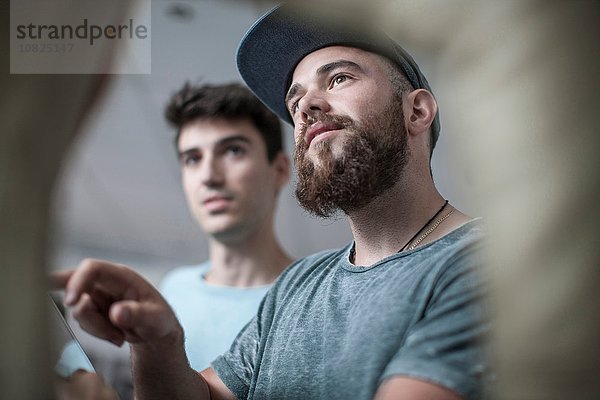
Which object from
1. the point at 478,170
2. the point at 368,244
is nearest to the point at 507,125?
the point at 478,170

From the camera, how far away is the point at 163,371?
51 cm

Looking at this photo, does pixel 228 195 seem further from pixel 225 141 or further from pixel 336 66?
pixel 336 66

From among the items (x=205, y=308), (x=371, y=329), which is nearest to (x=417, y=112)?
(x=371, y=329)

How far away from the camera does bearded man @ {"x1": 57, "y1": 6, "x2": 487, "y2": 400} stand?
1.45ft

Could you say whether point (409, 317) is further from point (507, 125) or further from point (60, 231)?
point (60, 231)

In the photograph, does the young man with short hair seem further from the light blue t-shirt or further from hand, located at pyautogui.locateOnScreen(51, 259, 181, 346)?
hand, located at pyautogui.locateOnScreen(51, 259, 181, 346)

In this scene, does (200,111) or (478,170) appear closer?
(478,170)

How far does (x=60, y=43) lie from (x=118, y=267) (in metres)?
0.15

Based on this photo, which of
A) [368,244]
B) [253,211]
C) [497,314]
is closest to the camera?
[497,314]

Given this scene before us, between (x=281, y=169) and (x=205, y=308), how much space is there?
15 cm

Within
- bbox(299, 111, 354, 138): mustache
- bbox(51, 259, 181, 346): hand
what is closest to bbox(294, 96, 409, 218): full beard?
bbox(299, 111, 354, 138): mustache

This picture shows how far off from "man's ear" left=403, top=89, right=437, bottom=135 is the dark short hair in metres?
0.20

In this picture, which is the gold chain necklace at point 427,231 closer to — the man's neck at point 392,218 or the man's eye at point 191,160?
the man's neck at point 392,218

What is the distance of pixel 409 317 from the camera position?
45 cm
